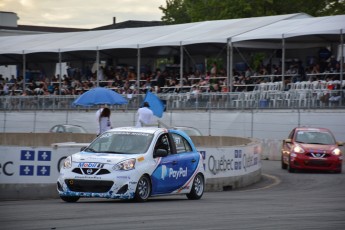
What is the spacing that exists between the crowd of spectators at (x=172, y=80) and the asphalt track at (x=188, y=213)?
1989 cm

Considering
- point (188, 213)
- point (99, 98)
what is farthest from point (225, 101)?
point (188, 213)

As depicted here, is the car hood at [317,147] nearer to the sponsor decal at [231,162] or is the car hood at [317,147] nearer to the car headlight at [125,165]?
the sponsor decal at [231,162]

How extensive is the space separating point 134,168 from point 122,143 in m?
1.05

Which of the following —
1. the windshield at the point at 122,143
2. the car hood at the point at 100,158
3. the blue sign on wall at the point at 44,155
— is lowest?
the blue sign on wall at the point at 44,155

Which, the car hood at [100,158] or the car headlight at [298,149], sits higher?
the car hood at [100,158]

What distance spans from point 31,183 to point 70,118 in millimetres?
24157

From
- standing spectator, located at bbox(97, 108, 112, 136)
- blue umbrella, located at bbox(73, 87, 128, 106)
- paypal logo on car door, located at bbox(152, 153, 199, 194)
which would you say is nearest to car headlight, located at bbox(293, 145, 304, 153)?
standing spectator, located at bbox(97, 108, 112, 136)

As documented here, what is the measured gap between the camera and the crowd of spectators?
134 feet

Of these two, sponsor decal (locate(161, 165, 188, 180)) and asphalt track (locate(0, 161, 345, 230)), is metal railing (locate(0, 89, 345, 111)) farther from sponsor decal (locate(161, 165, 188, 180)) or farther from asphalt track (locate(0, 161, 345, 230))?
sponsor decal (locate(161, 165, 188, 180))

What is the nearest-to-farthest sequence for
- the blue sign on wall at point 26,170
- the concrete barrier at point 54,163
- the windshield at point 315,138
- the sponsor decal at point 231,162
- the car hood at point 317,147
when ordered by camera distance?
the concrete barrier at point 54,163, the blue sign on wall at point 26,170, the sponsor decal at point 231,162, the car hood at point 317,147, the windshield at point 315,138

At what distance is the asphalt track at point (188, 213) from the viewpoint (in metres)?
12.9

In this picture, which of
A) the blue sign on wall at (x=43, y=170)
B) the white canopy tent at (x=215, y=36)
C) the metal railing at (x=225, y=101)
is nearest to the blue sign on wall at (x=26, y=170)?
the blue sign on wall at (x=43, y=170)

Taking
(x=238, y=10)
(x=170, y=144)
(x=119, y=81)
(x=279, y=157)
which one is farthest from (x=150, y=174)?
(x=238, y=10)

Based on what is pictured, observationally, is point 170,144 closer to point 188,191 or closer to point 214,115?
point 188,191
